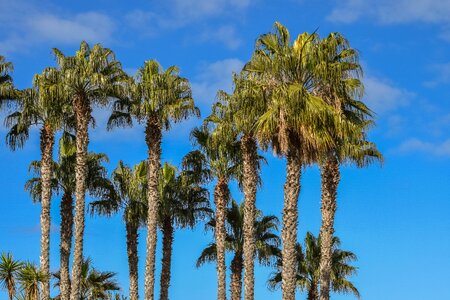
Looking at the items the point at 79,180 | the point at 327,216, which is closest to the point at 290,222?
the point at 327,216

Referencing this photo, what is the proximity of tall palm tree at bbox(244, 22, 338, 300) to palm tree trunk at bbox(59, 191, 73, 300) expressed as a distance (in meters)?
22.2

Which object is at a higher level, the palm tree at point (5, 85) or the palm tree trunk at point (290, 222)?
the palm tree at point (5, 85)

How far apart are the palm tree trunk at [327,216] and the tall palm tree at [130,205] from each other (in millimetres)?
17806

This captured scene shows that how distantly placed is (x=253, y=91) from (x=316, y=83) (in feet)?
8.40

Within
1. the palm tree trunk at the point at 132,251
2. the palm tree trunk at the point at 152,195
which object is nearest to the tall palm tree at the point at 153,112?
the palm tree trunk at the point at 152,195

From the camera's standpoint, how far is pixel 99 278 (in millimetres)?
62062

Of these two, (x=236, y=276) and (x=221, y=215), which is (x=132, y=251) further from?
(x=221, y=215)

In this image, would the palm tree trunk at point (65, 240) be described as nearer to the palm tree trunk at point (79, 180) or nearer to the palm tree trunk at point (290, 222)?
the palm tree trunk at point (79, 180)

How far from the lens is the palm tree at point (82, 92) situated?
50.0 m

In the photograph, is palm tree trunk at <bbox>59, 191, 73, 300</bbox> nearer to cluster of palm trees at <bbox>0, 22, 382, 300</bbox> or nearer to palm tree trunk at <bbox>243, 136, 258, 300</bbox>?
cluster of palm trees at <bbox>0, 22, 382, 300</bbox>

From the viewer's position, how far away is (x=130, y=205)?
2349 inches

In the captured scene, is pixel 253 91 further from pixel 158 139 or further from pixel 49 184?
pixel 49 184

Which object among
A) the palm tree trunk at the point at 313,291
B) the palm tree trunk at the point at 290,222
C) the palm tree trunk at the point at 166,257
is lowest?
the palm tree trunk at the point at 290,222

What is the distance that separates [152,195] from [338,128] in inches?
665
